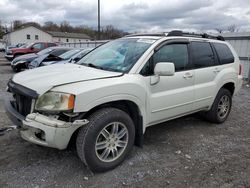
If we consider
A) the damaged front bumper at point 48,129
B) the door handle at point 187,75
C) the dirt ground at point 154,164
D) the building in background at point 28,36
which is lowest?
the dirt ground at point 154,164

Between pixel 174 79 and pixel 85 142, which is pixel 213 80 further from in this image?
pixel 85 142

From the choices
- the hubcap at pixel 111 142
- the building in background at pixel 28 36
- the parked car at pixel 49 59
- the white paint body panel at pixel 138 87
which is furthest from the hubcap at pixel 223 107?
the building in background at pixel 28 36

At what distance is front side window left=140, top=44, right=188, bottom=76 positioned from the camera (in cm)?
338

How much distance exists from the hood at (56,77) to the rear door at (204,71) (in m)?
1.66

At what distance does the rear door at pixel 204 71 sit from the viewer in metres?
4.09

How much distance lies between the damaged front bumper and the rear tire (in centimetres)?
301

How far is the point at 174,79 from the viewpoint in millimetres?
3670

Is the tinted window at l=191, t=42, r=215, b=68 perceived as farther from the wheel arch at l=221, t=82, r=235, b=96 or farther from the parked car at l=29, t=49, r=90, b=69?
the parked car at l=29, t=49, r=90, b=69

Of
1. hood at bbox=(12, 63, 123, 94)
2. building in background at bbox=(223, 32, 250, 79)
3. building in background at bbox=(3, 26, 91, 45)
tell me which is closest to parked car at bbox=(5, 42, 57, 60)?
building in background at bbox=(223, 32, 250, 79)

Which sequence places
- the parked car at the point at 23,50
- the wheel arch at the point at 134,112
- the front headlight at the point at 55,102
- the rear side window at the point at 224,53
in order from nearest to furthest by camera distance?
the front headlight at the point at 55,102 < the wheel arch at the point at 134,112 < the rear side window at the point at 224,53 < the parked car at the point at 23,50

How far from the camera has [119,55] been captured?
364 cm

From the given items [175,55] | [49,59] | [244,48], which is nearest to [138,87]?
[175,55]

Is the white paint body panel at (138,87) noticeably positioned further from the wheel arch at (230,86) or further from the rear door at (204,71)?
the wheel arch at (230,86)

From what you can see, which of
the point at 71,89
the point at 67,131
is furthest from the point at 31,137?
the point at 71,89
